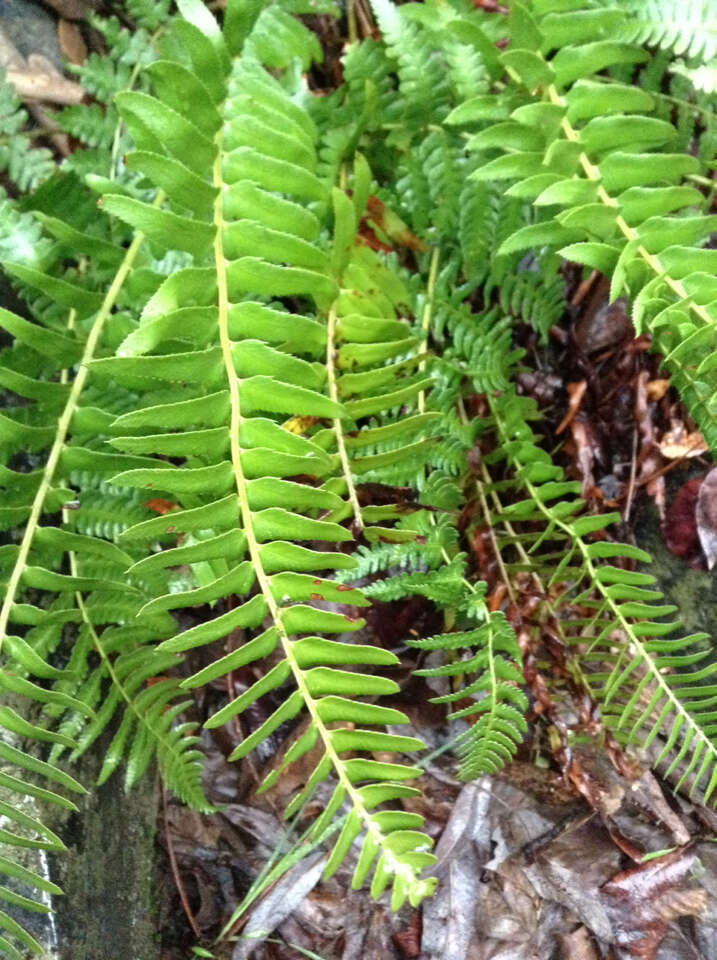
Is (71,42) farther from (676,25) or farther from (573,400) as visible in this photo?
(573,400)

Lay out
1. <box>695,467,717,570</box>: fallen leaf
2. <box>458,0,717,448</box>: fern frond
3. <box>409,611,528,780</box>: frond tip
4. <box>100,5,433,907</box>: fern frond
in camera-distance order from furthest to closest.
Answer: <box>695,467,717,570</box>: fallen leaf → <box>409,611,528,780</box>: frond tip → <box>458,0,717,448</box>: fern frond → <box>100,5,433,907</box>: fern frond

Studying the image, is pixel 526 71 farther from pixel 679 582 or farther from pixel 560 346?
pixel 679 582

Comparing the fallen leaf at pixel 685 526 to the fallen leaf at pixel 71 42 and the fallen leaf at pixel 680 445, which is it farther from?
the fallen leaf at pixel 71 42

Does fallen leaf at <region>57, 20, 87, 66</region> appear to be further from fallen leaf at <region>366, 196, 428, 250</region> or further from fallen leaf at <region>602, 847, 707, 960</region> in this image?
fallen leaf at <region>602, 847, 707, 960</region>

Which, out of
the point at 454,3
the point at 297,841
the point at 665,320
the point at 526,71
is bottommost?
the point at 297,841

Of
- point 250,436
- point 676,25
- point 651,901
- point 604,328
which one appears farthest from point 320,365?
point 651,901

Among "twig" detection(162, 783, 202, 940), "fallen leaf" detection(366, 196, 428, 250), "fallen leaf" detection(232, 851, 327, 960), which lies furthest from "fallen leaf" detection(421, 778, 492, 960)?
"fallen leaf" detection(366, 196, 428, 250)

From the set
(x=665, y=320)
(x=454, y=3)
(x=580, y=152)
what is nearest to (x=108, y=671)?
(x=665, y=320)
